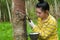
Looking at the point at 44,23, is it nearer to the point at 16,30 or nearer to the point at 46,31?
the point at 46,31

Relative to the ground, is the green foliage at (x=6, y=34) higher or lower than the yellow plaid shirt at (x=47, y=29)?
lower

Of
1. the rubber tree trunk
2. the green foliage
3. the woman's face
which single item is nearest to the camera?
the woman's face

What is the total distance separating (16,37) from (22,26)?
0.69 feet

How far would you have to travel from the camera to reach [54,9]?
93.6 feet

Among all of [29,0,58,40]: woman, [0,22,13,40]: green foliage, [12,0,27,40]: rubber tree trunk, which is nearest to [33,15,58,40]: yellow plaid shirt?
[29,0,58,40]: woman

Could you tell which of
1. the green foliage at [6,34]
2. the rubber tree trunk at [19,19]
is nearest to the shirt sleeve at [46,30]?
the rubber tree trunk at [19,19]

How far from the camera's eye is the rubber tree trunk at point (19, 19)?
454 cm

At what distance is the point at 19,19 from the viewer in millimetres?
4547

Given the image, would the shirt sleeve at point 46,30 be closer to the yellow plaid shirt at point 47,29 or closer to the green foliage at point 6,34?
the yellow plaid shirt at point 47,29

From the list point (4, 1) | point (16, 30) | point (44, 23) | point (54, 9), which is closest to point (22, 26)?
point (16, 30)

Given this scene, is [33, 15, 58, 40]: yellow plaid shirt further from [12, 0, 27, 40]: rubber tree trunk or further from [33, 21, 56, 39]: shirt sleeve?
[12, 0, 27, 40]: rubber tree trunk

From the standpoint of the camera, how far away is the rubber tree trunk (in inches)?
179

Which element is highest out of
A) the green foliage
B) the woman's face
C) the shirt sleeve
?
the woman's face

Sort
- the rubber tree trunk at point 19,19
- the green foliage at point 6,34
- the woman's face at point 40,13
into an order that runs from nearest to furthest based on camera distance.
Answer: the woman's face at point 40,13 → the rubber tree trunk at point 19,19 → the green foliage at point 6,34
